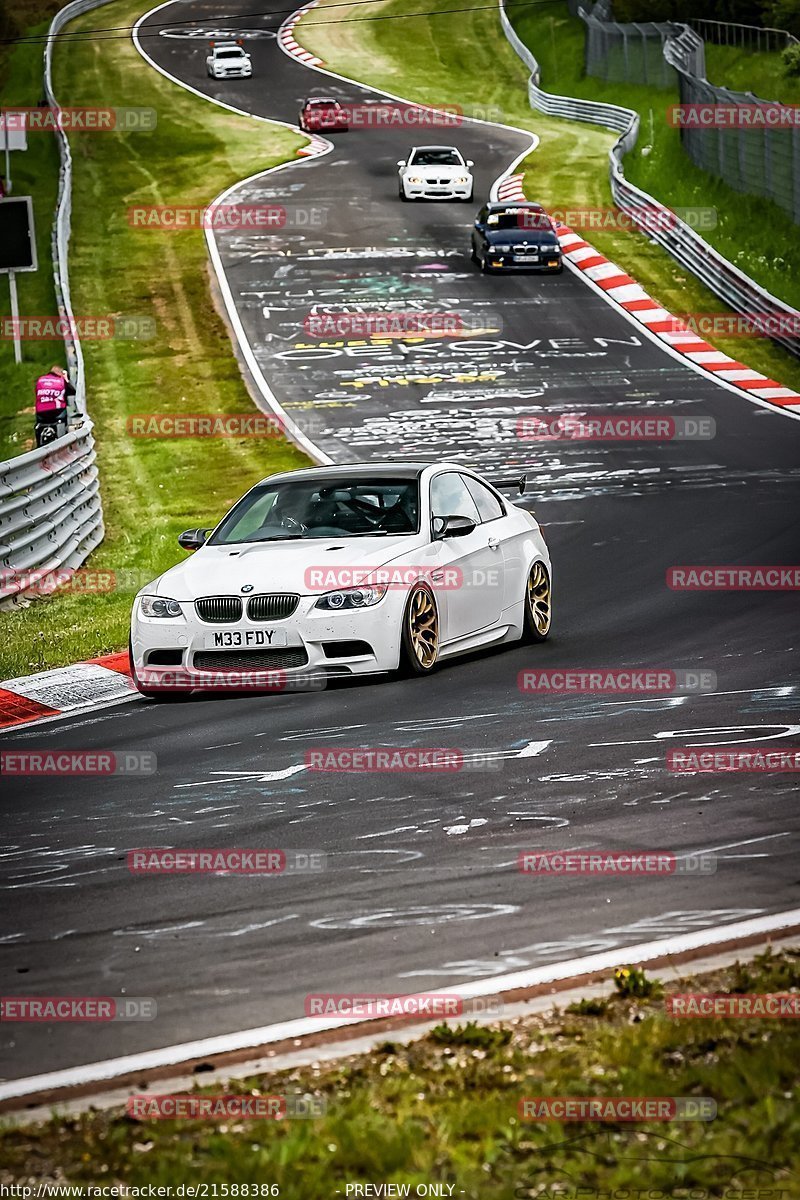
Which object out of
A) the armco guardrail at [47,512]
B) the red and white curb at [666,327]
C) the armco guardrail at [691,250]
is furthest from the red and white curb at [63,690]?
the armco guardrail at [691,250]

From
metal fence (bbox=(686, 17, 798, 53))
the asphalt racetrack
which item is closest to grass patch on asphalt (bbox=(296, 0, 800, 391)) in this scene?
metal fence (bbox=(686, 17, 798, 53))

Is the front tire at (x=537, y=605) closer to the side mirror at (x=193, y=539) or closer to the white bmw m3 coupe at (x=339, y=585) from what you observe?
the white bmw m3 coupe at (x=339, y=585)

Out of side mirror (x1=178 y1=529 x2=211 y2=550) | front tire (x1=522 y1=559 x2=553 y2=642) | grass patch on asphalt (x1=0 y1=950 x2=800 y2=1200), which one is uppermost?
grass patch on asphalt (x1=0 y1=950 x2=800 y2=1200)

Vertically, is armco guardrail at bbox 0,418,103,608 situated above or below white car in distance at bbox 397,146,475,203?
above

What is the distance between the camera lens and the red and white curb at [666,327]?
28703 mm

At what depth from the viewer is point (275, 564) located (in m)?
11.8

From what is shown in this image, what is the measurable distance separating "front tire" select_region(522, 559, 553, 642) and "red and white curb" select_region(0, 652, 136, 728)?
2.96 metres

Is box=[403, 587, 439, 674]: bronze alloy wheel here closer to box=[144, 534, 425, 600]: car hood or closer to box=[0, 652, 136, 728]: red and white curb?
box=[144, 534, 425, 600]: car hood

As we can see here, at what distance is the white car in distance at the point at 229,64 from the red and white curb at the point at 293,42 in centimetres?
458

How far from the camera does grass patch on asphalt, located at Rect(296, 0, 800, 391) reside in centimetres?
3609

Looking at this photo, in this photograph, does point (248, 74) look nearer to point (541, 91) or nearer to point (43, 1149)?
point (541, 91)

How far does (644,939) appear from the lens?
6.40 m

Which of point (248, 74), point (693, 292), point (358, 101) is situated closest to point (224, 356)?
point (693, 292)

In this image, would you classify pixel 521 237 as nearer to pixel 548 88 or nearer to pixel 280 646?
pixel 280 646
